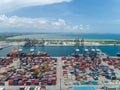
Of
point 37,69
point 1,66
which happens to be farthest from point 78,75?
point 1,66

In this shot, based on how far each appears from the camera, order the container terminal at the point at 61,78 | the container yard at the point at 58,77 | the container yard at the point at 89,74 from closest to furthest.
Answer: the container terminal at the point at 61,78 < the container yard at the point at 58,77 < the container yard at the point at 89,74

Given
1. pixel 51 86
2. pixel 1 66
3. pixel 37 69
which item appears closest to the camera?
pixel 51 86

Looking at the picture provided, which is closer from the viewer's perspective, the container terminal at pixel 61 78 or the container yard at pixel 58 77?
the container terminal at pixel 61 78

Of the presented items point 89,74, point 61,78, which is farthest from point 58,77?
point 89,74

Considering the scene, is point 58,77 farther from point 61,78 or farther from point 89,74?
point 89,74

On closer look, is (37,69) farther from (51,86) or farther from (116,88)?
(116,88)

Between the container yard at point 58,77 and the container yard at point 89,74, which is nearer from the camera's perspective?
the container yard at point 58,77

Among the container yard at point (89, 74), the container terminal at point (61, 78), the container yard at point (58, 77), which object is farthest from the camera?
the container yard at point (89, 74)

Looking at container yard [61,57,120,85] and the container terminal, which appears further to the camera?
container yard [61,57,120,85]

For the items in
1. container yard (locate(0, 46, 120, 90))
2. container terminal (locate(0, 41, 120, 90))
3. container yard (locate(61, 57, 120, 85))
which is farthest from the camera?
container yard (locate(61, 57, 120, 85))

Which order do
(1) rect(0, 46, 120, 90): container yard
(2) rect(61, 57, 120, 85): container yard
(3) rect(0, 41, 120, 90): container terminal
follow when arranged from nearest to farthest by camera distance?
(3) rect(0, 41, 120, 90): container terminal < (1) rect(0, 46, 120, 90): container yard < (2) rect(61, 57, 120, 85): container yard

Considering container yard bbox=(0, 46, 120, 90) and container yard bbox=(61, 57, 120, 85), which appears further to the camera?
container yard bbox=(61, 57, 120, 85)
